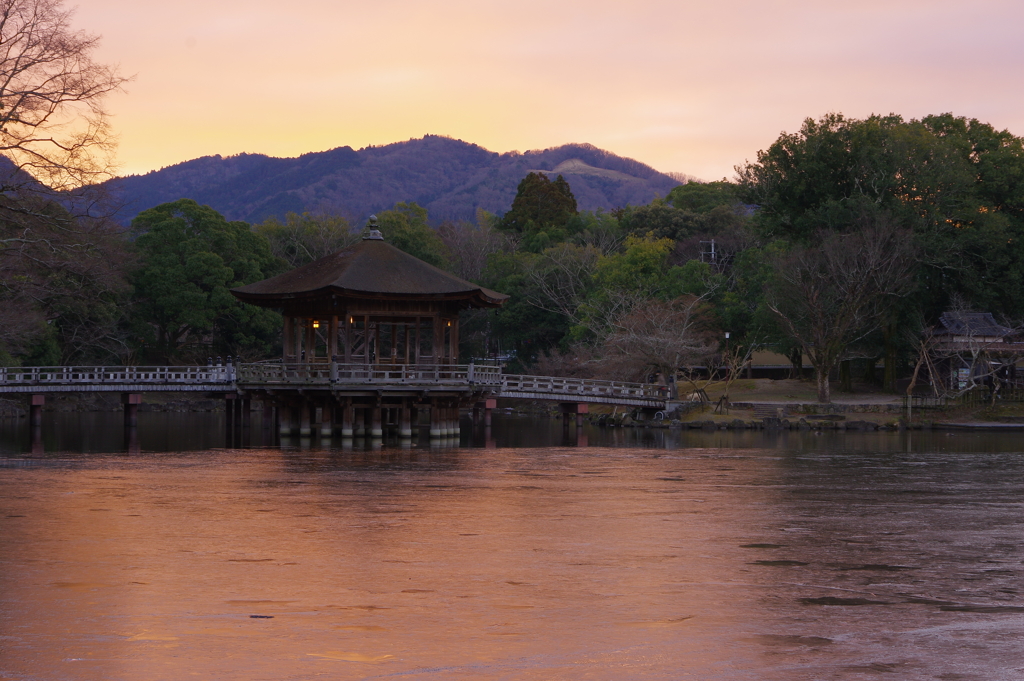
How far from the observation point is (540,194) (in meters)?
96.5

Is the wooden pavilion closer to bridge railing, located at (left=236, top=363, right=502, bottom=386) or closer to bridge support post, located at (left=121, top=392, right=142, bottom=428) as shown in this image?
bridge railing, located at (left=236, top=363, right=502, bottom=386)

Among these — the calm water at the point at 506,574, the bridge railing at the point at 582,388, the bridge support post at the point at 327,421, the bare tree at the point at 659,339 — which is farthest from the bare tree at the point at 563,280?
the calm water at the point at 506,574

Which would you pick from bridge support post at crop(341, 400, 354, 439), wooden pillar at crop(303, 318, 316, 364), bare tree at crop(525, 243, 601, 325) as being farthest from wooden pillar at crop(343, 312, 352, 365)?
bare tree at crop(525, 243, 601, 325)

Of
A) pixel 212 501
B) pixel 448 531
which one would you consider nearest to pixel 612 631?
pixel 448 531

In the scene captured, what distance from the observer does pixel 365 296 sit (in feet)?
123

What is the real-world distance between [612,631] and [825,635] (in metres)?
2.01

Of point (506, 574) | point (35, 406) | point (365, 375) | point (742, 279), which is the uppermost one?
point (742, 279)

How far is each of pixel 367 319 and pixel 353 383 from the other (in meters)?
2.74

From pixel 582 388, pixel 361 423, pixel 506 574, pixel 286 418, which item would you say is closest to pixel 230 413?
pixel 286 418

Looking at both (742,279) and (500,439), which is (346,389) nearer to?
(500,439)

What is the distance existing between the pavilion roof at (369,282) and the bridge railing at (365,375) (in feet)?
8.15

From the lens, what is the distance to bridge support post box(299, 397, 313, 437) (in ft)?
128

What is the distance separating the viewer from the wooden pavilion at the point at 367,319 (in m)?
37.3

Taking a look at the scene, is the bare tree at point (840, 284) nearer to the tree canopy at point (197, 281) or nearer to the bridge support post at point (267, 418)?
the bridge support post at point (267, 418)
